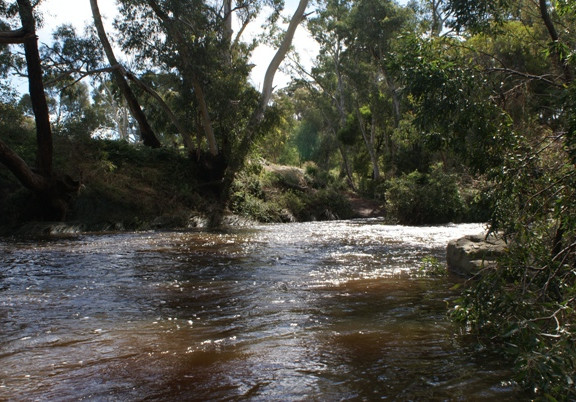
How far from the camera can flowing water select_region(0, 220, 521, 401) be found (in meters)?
3.00

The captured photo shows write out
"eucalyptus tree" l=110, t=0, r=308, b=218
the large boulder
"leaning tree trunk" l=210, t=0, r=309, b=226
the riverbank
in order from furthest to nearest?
"leaning tree trunk" l=210, t=0, r=309, b=226, "eucalyptus tree" l=110, t=0, r=308, b=218, the riverbank, the large boulder

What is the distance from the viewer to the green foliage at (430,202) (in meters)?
18.4

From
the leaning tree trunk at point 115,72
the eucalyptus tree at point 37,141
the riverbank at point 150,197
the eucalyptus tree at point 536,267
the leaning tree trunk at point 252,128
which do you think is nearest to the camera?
the eucalyptus tree at point 536,267

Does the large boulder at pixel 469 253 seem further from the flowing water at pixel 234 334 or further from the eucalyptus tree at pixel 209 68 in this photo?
the eucalyptus tree at pixel 209 68

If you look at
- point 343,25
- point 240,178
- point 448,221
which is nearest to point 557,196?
point 448,221

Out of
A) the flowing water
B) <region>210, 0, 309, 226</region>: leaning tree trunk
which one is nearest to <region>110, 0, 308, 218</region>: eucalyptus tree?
<region>210, 0, 309, 226</region>: leaning tree trunk

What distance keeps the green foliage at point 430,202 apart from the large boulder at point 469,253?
35.1ft

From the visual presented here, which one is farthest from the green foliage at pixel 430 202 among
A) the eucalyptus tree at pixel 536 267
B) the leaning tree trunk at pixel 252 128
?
the eucalyptus tree at pixel 536 267

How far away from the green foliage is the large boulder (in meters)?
10.7

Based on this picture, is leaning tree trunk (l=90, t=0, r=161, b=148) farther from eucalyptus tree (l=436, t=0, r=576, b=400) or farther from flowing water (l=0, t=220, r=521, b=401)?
eucalyptus tree (l=436, t=0, r=576, b=400)

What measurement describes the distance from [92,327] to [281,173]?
23.1 m

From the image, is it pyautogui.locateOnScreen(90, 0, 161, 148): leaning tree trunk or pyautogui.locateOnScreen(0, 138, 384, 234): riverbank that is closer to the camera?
A: pyautogui.locateOnScreen(0, 138, 384, 234): riverbank

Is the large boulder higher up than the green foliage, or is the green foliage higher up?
the green foliage

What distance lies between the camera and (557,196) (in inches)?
155
